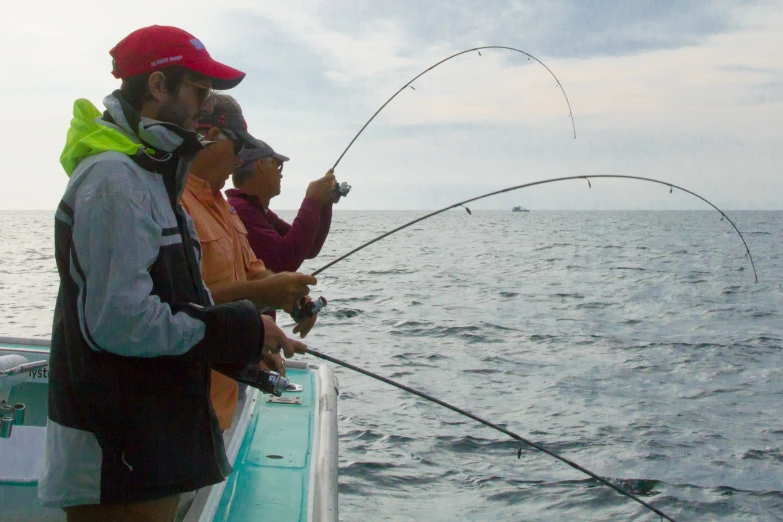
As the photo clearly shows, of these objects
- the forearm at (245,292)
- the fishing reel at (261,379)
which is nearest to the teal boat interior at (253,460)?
the fishing reel at (261,379)

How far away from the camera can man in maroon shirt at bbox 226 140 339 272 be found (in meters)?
3.04

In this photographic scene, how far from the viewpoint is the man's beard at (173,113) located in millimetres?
1607

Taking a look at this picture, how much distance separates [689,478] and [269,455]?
11.1 feet

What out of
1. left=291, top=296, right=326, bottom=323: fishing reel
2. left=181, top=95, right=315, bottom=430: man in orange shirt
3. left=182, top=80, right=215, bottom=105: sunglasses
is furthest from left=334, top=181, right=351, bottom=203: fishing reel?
left=182, top=80, right=215, bottom=105: sunglasses

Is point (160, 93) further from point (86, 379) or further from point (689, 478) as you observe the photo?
point (689, 478)

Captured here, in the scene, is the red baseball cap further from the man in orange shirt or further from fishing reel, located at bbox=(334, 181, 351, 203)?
fishing reel, located at bbox=(334, 181, 351, 203)

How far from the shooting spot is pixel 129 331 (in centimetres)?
140

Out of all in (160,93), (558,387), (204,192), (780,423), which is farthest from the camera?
(558,387)

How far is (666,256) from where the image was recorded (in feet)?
95.6

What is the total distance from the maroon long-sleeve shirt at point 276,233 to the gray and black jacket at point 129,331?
1426 millimetres

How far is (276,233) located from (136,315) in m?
1.73

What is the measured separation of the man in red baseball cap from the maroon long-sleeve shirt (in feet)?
4.55

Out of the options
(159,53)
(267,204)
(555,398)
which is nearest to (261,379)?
(159,53)

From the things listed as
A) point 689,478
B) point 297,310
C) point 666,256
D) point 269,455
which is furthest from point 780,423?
point 666,256
